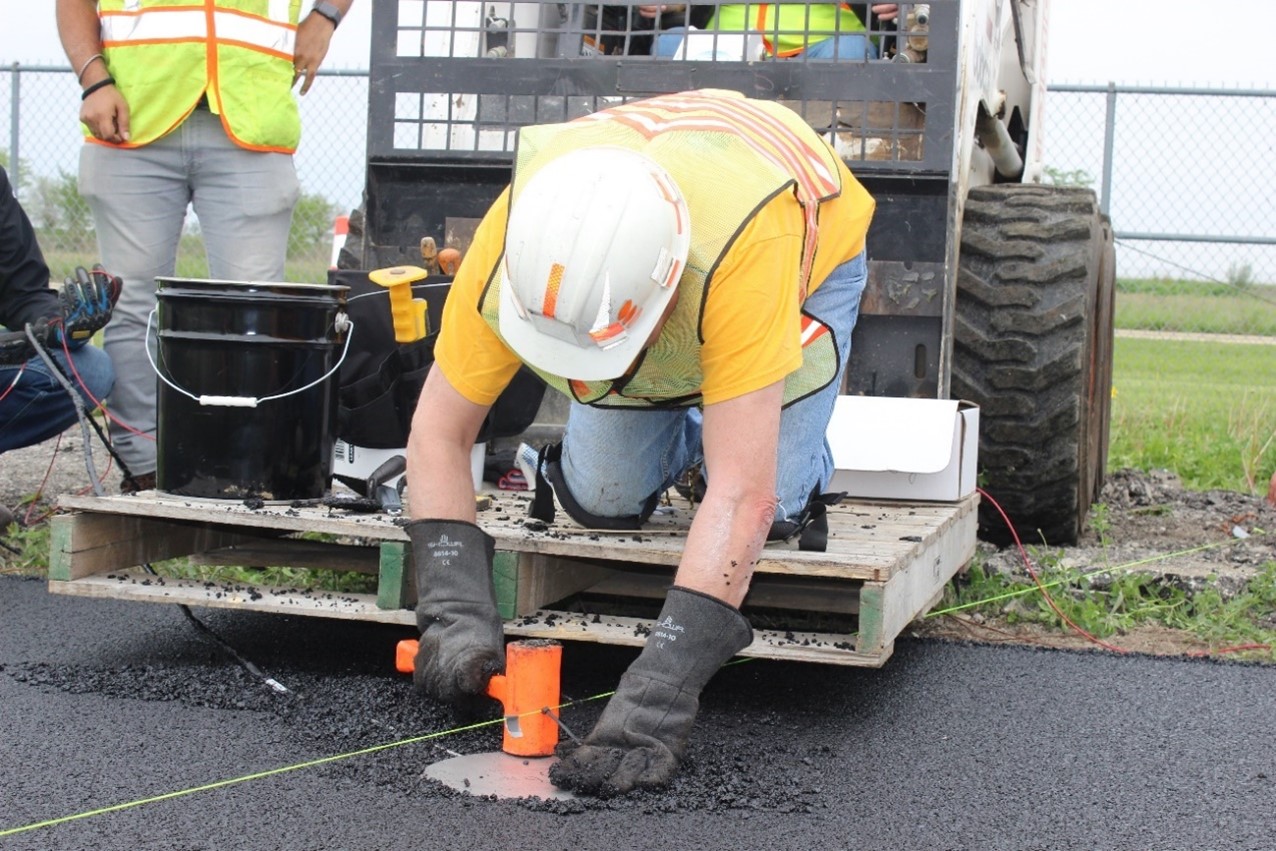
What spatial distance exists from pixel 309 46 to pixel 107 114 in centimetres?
71

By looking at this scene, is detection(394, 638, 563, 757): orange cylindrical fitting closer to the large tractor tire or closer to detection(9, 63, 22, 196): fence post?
the large tractor tire

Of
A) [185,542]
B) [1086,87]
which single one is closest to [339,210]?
[1086,87]

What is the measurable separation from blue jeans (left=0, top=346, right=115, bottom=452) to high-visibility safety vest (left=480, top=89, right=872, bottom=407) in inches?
86.8

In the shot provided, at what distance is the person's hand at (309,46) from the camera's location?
4.93 m

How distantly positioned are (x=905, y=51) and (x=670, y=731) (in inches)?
103

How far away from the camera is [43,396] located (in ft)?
16.5

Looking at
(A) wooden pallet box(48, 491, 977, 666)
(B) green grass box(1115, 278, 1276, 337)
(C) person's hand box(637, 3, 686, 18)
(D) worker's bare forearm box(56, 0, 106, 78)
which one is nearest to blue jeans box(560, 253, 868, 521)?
(A) wooden pallet box(48, 491, 977, 666)

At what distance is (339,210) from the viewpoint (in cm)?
1033

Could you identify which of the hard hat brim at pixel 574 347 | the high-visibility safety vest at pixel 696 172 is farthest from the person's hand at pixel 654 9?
the hard hat brim at pixel 574 347

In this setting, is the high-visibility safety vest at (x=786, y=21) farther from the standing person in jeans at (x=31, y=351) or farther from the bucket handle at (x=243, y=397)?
the standing person in jeans at (x=31, y=351)

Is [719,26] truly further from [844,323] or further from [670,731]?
[670,731]

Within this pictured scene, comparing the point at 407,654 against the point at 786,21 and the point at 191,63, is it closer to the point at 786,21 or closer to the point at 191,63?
the point at 191,63

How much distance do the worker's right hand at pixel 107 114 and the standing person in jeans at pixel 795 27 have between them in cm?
166

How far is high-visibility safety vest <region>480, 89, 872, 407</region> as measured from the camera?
9.20ft
